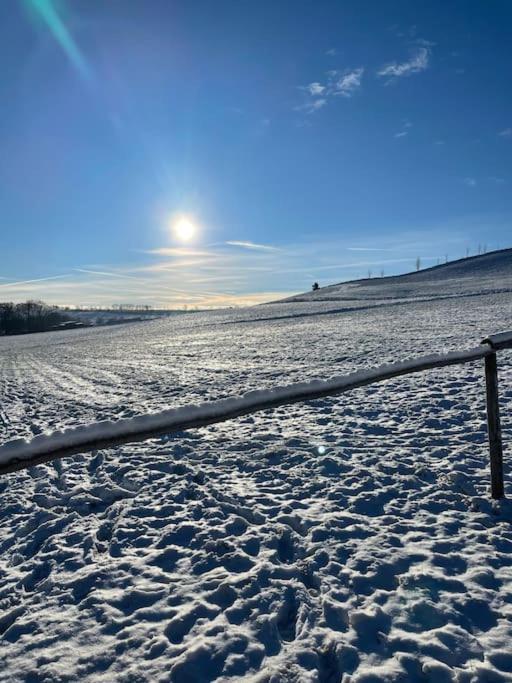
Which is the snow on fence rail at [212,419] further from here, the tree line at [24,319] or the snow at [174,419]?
the tree line at [24,319]

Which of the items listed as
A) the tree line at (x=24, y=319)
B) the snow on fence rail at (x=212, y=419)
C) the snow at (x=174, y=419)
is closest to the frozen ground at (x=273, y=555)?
the snow on fence rail at (x=212, y=419)

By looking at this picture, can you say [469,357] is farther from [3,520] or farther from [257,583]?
[3,520]

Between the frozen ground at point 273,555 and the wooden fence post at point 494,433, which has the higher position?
the wooden fence post at point 494,433

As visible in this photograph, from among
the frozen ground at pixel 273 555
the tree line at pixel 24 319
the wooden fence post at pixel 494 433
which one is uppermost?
the tree line at pixel 24 319

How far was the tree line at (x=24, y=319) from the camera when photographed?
339 feet

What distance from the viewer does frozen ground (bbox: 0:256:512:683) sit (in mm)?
2869

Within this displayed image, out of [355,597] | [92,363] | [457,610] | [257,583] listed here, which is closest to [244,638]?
[257,583]

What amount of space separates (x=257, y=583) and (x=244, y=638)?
1.88 feet

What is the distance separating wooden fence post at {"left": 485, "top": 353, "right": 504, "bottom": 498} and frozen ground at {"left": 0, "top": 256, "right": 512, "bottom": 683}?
0.69 ft

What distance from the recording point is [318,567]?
3.72 metres

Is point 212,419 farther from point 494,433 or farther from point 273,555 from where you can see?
point 494,433

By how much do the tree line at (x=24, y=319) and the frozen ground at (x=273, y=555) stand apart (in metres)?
98.7

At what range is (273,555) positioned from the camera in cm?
395

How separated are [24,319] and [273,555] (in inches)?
4830
